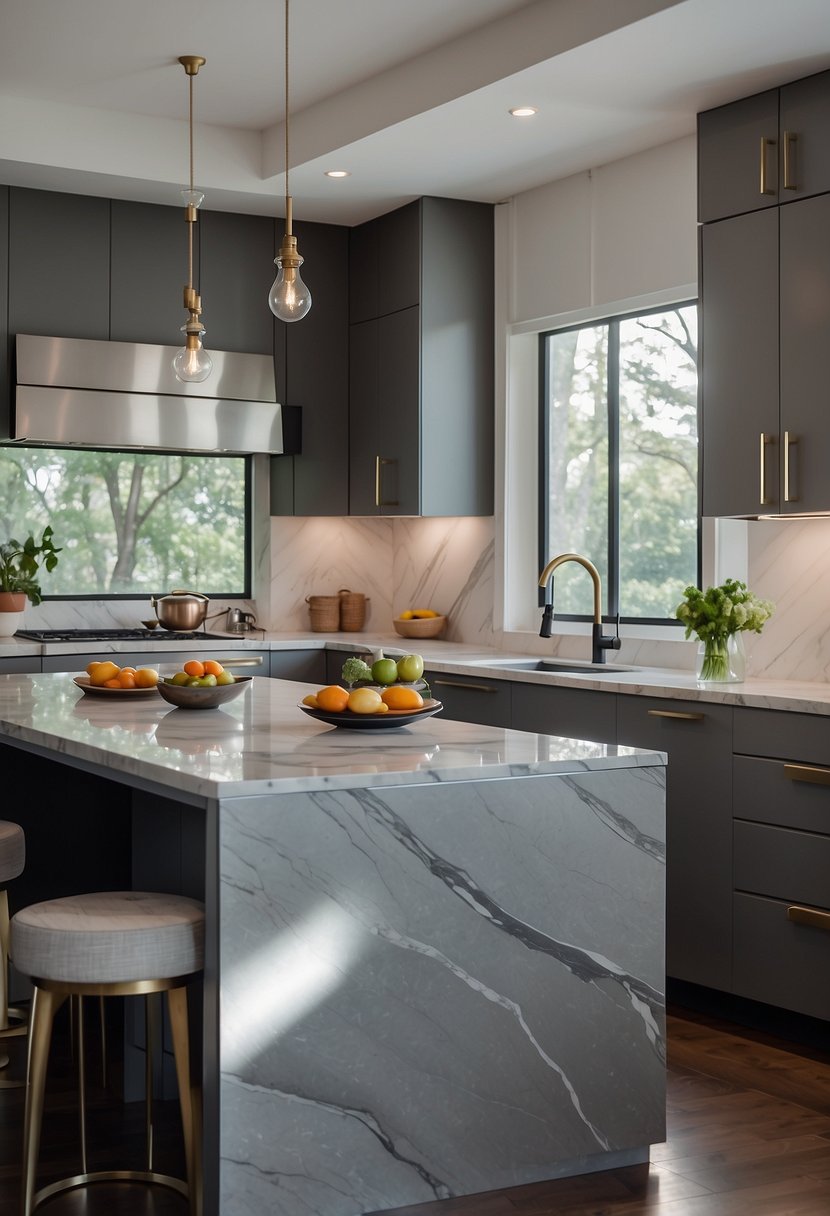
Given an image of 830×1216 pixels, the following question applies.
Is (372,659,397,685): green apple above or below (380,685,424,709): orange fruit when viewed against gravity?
above

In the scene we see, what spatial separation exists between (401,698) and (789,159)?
201 centimetres

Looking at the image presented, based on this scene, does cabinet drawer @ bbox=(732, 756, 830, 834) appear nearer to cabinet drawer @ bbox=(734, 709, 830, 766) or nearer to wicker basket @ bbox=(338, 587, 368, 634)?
cabinet drawer @ bbox=(734, 709, 830, 766)

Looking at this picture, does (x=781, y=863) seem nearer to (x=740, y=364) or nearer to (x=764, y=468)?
(x=764, y=468)

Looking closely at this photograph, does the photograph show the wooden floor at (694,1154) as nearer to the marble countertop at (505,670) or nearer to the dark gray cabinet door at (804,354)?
the marble countertop at (505,670)

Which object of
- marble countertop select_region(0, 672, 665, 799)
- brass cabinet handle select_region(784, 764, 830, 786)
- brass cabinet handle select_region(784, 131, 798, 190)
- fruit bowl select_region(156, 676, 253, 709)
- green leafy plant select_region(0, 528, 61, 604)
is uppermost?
brass cabinet handle select_region(784, 131, 798, 190)

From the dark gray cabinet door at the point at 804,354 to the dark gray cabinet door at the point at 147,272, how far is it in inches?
103

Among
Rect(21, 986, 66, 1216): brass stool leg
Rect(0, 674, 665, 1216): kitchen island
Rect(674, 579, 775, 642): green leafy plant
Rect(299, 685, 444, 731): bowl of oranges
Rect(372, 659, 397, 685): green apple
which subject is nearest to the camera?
Rect(0, 674, 665, 1216): kitchen island

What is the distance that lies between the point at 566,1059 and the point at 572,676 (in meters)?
1.78

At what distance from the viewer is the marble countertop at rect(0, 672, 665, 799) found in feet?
7.94

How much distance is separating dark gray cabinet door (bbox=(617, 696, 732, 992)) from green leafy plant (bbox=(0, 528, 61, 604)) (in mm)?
2561

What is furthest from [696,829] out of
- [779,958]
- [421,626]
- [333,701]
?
[421,626]

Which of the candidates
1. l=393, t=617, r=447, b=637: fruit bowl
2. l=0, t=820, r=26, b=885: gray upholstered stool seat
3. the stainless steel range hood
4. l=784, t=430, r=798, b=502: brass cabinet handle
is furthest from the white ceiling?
l=0, t=820, r=26, b=885: gray upholstered stool seat

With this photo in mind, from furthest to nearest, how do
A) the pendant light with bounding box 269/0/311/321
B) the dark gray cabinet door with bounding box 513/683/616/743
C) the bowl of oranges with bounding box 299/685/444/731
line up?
1. the dark gray cabinet door with bounding box 513/683/616/743
2. the pendant light with bounding box 269/0/311/321
3. the bowl of oranges with bounding box 299/685/444/731

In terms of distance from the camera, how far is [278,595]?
20.1ft
